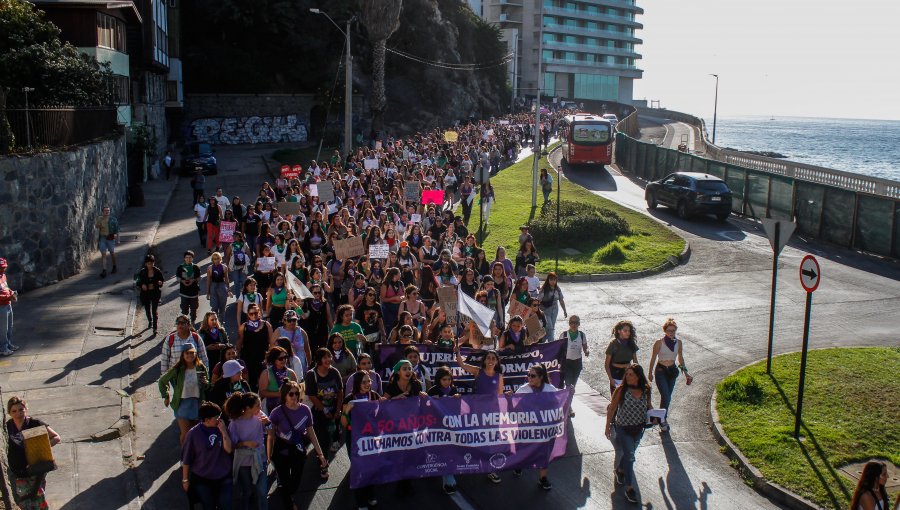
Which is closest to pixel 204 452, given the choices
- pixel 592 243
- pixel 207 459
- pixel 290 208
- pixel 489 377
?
pixel 207 459

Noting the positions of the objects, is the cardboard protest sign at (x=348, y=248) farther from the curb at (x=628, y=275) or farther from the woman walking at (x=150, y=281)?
the curb at (x=628, y=275)

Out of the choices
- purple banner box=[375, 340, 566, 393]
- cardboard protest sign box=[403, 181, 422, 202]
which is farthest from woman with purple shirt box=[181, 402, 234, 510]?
cardboard protest sign box=[403, 181, 422, 202]

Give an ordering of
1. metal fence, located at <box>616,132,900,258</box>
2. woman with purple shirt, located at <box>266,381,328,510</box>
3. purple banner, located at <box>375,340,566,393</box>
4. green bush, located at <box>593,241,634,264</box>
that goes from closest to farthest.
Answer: woman with purple shirt, located at <box>266,381,328,510</box>
purple banner, located at <box>375,340,566,393</box>
green bush, located at <box>593,241,634,264</box>
metal fence, located at <box>616,132,900,258</box>

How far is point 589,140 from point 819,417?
31302 millimetres

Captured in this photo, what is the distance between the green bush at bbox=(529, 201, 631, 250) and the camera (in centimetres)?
2448

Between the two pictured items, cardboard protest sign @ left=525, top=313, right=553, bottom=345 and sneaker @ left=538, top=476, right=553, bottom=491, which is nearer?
sneaker @ left=538, top=476, right=553, bottom=491

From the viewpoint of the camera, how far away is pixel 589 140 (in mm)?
42031

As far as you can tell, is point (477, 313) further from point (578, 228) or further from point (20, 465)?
point (578, 228)

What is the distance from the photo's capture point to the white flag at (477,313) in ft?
40.7

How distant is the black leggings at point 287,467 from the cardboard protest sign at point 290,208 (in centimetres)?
1346

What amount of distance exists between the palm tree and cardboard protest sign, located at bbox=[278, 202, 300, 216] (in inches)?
1315

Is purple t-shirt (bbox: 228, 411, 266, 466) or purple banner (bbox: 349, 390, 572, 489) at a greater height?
purple t-shirt (bbox: 228, 411, 266, 466)

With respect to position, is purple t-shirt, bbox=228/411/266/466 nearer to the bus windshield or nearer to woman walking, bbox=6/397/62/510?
woman walking, bbox=6/397/62/510

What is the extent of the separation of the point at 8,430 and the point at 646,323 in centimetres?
1219
